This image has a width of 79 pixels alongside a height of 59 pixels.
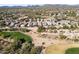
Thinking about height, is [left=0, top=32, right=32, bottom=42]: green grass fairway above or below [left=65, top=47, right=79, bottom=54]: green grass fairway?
above

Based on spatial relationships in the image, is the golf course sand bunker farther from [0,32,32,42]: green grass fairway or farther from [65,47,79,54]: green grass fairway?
[0,32,32,42]: green grass fairway

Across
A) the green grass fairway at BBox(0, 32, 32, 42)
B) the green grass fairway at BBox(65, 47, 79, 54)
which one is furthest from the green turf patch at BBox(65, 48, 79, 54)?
the green grass fairway at BBox(0, 32, 32, 42)

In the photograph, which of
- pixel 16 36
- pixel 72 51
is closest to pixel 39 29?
pixel 16 36

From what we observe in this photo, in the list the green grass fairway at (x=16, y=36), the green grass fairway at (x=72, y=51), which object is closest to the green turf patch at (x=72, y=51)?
the green grass fairway at (x=72, y=51)

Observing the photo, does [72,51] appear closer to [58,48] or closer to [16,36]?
[58,48]

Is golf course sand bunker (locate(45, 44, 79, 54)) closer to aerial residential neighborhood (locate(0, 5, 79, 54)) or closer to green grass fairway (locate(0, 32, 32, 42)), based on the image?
aerial residential neighborhood (locate(0, 5, 79, 54))

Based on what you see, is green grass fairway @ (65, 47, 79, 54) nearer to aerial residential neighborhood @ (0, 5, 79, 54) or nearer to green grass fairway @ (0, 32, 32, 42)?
aerial residential neighborhood @ (0, 5, 79, 54)

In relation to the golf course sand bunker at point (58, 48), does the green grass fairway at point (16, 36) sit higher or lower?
higher

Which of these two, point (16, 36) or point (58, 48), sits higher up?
point (16, 36)

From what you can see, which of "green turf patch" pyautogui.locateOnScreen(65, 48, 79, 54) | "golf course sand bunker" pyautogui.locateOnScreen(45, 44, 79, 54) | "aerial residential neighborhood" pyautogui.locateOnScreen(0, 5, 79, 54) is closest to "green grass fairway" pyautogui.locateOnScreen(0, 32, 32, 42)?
"aerial residential neighborhood" pyautogui.locateOnScreen(0, 5, 79, 54)

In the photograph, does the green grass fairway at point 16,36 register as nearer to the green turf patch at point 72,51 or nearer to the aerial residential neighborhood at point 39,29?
the aerial residential neighborhood at point 39,29
